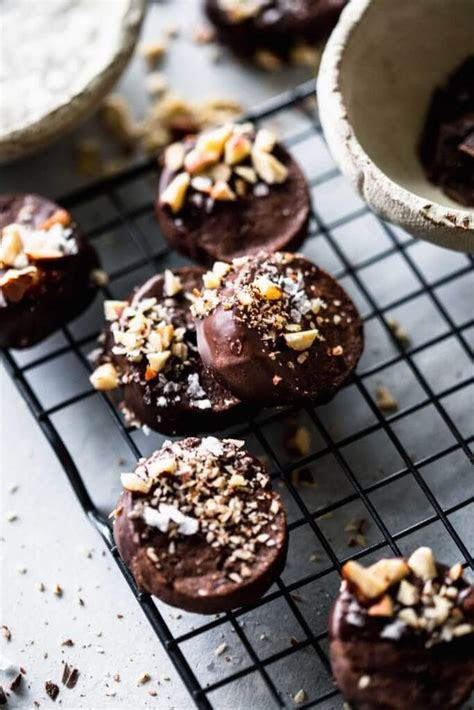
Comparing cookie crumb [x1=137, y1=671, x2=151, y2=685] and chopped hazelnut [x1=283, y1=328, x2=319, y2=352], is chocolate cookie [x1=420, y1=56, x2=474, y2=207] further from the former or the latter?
cookie crumb [x1=137, y1=671, x2=151, y2=685]

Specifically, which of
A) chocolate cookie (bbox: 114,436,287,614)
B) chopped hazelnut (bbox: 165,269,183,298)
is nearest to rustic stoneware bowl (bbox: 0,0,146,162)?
chopped hazelnut (bbox: 165,269,183,298)

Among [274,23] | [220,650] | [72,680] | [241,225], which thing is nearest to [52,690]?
[72,680]

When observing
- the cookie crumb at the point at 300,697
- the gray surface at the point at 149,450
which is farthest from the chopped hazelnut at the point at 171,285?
the cookie crumb at the point at 300,697

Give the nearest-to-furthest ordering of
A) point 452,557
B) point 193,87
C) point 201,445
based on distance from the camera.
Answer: point 201,445 → point 452,557 → point 193,87

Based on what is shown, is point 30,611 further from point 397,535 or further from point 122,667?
point 397,535

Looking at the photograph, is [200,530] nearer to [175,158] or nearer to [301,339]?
[301,339]

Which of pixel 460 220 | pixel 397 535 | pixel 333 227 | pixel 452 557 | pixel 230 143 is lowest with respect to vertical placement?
pixel 452 557

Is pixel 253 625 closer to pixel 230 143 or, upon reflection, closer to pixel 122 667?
pixel 122 667

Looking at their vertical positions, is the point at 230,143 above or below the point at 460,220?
above

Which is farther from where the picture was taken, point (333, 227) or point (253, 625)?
point (333, 227)

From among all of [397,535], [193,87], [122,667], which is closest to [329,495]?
[397,535]

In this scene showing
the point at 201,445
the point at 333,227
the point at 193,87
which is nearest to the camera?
the point at 201,445
